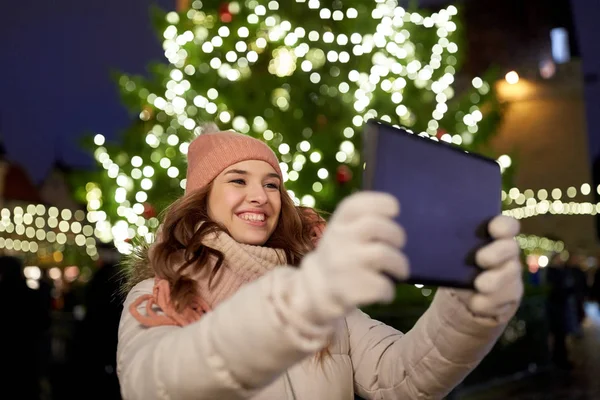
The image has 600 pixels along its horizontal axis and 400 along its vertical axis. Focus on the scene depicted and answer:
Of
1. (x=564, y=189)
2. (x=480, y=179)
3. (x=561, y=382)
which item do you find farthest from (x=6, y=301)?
(x=564, y=189)

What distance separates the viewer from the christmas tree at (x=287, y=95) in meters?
7.73

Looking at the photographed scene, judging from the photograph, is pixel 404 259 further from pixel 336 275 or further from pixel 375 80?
pixel 375 80

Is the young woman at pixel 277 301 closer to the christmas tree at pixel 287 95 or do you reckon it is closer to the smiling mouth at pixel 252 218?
the smiling mouth at pixel 252 218

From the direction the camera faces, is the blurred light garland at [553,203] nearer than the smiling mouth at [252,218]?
No

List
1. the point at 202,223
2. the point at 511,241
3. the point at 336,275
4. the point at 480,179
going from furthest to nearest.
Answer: the point at 202,223, the point at 480,179, the point at 511,241, the point at 336,275

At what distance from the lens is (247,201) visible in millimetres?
2383

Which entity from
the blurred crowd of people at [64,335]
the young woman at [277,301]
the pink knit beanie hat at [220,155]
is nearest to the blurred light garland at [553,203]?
the blurred crowd of people at [64,335]

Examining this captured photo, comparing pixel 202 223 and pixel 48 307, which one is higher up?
pixel 202 223

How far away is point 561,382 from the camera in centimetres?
961

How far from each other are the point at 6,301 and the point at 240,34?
4.07 m

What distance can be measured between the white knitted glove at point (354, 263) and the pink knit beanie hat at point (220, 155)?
49.4 inches

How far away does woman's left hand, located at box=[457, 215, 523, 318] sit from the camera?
1.49m

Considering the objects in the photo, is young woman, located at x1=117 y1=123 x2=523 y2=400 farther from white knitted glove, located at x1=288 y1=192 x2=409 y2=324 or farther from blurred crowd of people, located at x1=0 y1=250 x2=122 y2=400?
blurred crowd of people, located at x1=0 y1=250 x2=122 y2=400

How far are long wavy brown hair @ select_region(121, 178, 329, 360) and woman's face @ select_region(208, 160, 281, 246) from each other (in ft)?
0.15
